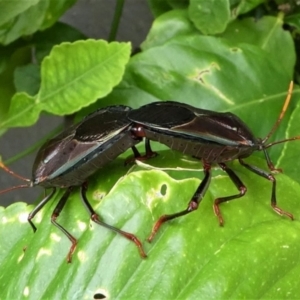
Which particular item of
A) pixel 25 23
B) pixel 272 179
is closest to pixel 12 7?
pixel 25 23

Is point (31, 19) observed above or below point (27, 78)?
above

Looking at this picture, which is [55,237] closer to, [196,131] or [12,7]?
[196,131]

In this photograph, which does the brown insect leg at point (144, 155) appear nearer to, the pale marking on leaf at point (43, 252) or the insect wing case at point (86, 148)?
the insect wing case at point (86, 148)

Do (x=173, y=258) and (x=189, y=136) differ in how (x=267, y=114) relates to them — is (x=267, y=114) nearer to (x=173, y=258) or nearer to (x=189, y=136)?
(x=189, y=136)

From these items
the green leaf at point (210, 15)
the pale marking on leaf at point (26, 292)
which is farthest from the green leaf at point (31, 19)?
the pale marking on leaf at point (26, 292)

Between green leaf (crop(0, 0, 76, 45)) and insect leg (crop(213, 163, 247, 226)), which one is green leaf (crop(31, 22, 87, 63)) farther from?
insect leg (crop(213, 163, 247, 226))

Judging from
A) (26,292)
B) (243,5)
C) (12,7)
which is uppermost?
(12,7)
